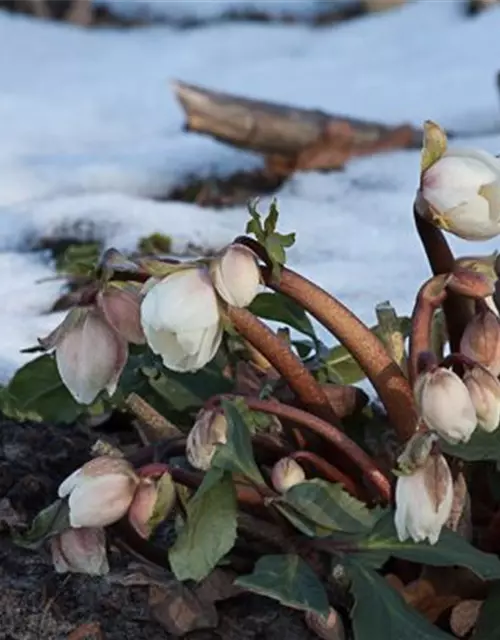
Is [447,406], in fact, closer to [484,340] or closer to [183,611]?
[484,340]

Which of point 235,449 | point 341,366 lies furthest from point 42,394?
point 235,449

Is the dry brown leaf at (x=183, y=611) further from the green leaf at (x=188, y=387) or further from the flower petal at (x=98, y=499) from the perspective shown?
the green leaf at (x=188, y=387)

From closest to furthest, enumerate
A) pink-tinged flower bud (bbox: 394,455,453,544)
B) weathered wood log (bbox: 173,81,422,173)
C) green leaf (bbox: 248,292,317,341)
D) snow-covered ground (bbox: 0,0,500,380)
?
pink-tinged flower bud (bbox: 394,455,453,544) → green leaf (bbox: 248,292,317,341) → snow-covered ground (bbox: 0,0,500,380) → weathered wood log (bbox: 173,81,422,173)

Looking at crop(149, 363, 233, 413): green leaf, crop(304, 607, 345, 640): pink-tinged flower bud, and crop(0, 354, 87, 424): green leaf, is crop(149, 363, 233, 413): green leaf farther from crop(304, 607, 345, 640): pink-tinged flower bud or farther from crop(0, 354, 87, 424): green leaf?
crop(304, 607, 345, 640): pink-tinged flower bud

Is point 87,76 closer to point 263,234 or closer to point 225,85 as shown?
point 225,85

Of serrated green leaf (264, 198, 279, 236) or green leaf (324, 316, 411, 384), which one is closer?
serrated green leaf (264, 198, 279, 236)

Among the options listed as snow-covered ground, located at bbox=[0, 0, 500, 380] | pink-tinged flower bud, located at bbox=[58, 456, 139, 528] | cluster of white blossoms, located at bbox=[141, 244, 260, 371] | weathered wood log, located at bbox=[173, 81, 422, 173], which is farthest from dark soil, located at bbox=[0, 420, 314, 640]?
weathered wood log, located at bbox=[173, 81, 422, 173]
